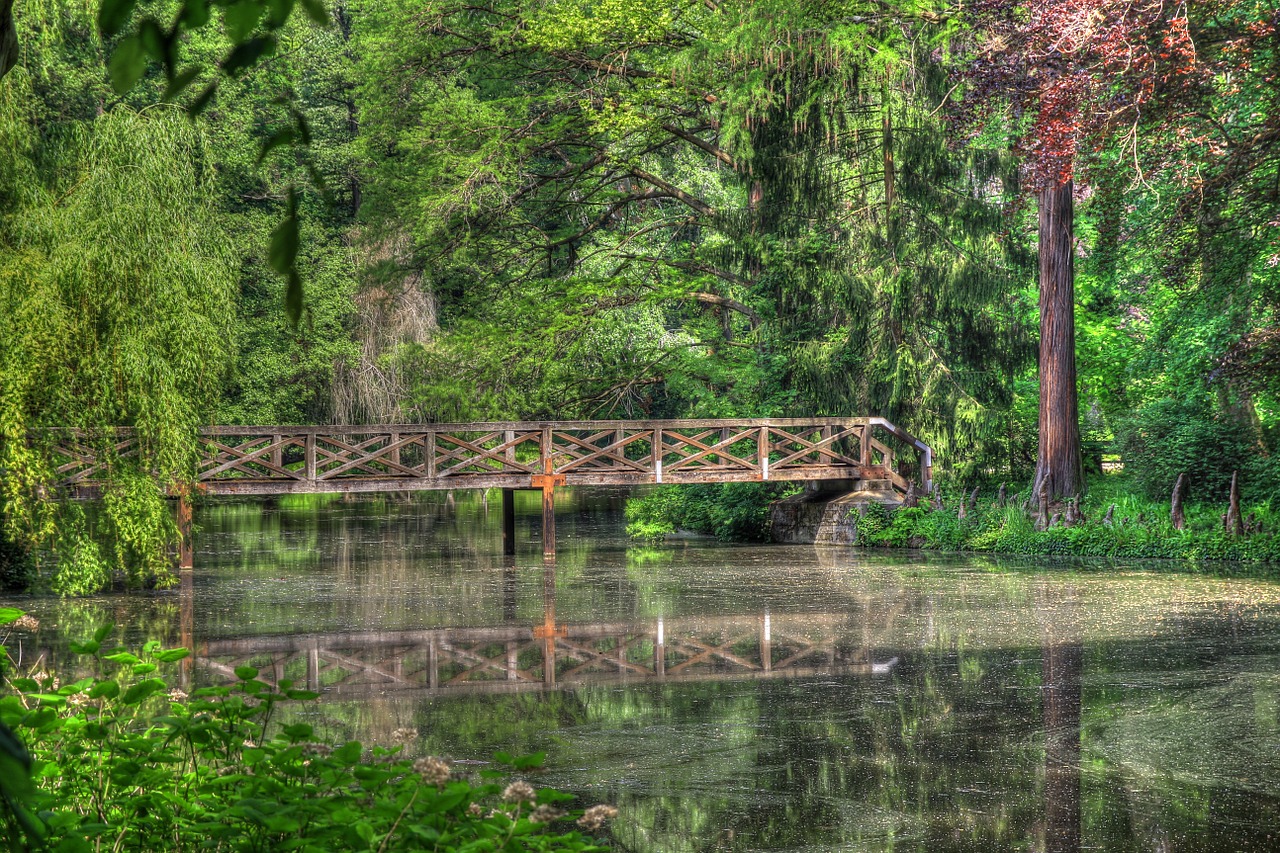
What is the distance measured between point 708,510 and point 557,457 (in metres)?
5.95

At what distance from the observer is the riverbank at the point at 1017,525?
18203 mm

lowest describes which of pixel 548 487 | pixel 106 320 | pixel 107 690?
pixel 548 487

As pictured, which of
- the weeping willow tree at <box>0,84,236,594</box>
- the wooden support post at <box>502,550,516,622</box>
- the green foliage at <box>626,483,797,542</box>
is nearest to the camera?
the wooden support post at <box>502,550,516,622</box>

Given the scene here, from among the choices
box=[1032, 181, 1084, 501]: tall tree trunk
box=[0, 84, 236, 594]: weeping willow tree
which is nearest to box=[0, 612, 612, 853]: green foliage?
box=[0, 84, 236, 594]: weeping willow tree

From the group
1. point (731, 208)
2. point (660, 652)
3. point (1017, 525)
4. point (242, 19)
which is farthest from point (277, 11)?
point (731, 208)

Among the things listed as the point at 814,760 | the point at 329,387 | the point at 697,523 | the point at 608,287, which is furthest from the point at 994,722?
the point at 329,387

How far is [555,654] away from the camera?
36.0ft

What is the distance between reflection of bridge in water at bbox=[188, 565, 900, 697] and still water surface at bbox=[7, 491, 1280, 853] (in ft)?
0.15

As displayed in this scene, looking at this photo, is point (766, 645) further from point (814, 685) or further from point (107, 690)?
point (107, 690)

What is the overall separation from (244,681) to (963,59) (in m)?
20.2

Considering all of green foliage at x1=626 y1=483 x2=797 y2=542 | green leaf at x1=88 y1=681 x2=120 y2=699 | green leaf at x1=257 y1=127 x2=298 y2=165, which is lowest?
green foliage at x1=626 y1=483 x2=797 y2=542

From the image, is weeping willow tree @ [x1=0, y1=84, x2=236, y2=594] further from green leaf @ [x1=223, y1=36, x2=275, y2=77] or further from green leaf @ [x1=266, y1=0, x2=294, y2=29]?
green leaf @ [x1=223, y1=36, x2=275, y2=77]

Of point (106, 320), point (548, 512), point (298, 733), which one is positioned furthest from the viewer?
point (548, 512)

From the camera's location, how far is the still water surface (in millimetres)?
6113
